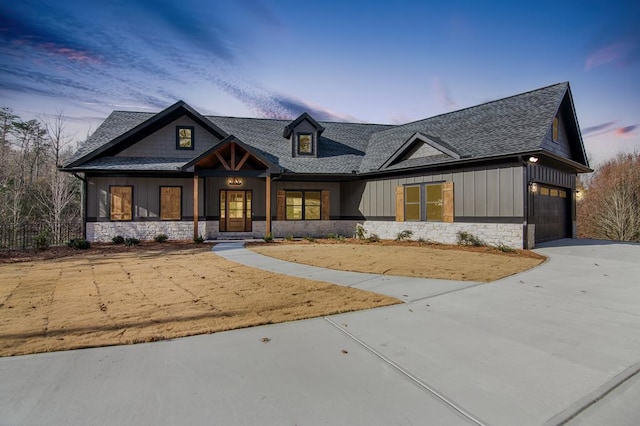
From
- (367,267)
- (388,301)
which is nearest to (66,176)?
(367,267)

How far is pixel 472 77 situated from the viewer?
15.4 m

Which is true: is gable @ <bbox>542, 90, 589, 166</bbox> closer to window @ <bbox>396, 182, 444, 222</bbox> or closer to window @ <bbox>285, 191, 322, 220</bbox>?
window @ <bbox>396, 182, 444, 222</bbox>

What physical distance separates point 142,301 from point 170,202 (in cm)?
1120

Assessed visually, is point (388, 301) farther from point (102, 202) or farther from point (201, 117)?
point (102, 202)

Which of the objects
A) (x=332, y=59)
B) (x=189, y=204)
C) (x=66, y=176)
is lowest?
(x=189, y=204)

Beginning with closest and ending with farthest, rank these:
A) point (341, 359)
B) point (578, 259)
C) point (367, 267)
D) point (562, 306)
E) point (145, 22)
Answer: point (341, 359) < point (562, 306) < point (367, 267) < point (578, 259) < point (145, 22)

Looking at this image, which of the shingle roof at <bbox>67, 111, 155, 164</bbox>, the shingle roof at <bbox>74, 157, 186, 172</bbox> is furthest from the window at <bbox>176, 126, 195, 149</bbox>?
the shingle roof at <bbox>67, 111, 155, 164</bbox>

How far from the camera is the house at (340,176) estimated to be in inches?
471

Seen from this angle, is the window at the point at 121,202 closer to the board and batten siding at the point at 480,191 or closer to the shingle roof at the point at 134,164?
the shingle roof at the point at 134,164

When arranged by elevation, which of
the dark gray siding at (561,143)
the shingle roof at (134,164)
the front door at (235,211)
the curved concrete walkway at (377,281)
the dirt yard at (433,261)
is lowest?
the curved concrete walkway at (377,281)

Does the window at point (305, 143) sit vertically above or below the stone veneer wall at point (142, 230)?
above

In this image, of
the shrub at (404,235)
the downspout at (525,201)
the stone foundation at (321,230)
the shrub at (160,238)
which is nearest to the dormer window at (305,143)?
the stone foundation at (321,230)

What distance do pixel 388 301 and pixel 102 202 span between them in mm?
15025

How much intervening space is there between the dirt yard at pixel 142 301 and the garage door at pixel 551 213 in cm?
1095
